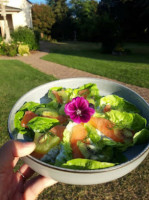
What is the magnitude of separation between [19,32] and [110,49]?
9294 millimetres

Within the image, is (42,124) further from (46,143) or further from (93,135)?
(93,135)

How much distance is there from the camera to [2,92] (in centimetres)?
618

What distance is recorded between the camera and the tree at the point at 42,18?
31266 mm

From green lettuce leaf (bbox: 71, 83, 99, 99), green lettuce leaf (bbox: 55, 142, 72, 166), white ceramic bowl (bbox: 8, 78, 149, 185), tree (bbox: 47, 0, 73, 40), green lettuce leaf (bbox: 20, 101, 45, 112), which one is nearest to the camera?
white ceramic bowl (bbox: 8, 78, 149, 185)

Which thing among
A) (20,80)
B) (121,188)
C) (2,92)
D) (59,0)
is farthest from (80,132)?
(59,0)

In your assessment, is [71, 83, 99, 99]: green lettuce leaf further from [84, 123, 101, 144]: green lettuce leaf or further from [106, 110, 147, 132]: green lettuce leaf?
[84, 123, 101, 144]: green lettuce leaf

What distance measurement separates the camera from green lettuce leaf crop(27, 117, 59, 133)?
45.9 inches

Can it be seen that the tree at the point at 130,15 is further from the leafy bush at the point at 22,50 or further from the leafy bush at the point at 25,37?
the leafy bush at the point at 22,50

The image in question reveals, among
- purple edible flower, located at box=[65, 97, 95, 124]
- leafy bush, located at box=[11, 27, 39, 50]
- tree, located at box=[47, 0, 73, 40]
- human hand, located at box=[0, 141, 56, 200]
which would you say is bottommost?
human hand, located at box=[0, 141, 56, 200]

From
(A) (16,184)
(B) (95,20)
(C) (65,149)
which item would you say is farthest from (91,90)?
(B) (95,20)

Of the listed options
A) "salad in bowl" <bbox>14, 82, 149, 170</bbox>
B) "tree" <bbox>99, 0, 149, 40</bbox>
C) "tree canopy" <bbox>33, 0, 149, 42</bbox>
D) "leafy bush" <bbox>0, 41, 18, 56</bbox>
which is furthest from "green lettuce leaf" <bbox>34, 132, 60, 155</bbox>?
"tree" <bbox>99, 0, 149, 40</bbox>

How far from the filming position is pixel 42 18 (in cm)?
3127

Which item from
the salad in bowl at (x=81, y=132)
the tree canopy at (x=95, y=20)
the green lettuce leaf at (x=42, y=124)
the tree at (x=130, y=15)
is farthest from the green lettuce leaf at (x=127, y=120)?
the tree at (x=130, y=15)

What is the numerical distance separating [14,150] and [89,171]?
0.63 metres
